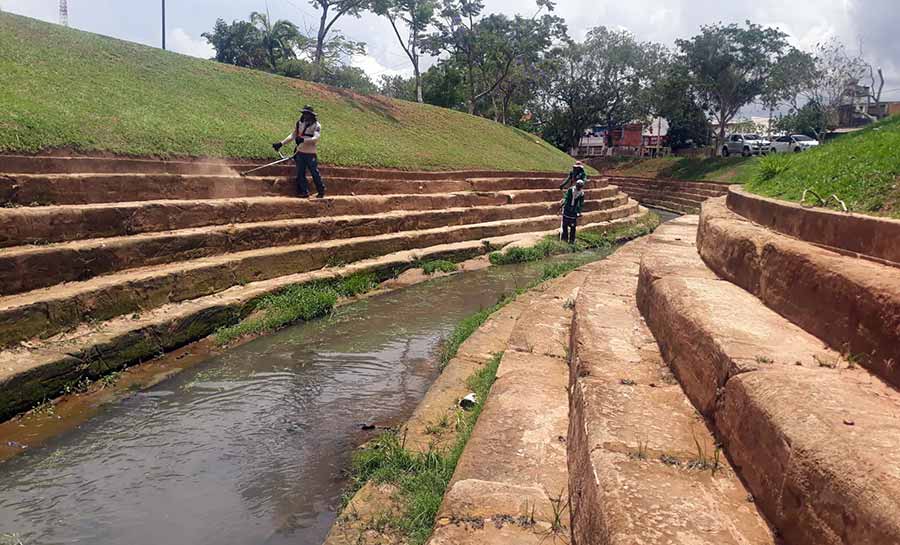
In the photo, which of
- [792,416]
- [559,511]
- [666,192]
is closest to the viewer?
[792,416]

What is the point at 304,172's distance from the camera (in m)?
9.48

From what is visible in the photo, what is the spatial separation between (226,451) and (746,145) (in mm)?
35265

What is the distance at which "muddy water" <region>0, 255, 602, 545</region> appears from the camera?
312 cm

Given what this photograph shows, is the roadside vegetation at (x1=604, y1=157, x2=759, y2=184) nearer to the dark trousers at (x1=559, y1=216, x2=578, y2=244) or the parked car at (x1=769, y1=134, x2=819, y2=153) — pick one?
the parked car at (x1=769, y1=134, x2=819, y2=153)

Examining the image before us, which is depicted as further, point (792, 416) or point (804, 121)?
point (804, 121)

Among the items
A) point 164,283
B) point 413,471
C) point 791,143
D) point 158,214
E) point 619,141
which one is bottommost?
point 413,471

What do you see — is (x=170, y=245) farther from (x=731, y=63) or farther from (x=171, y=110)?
(x=731, y=63)

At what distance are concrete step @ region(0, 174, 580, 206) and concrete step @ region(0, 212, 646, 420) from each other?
4.90ft

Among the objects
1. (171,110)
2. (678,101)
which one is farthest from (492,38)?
(171,110)

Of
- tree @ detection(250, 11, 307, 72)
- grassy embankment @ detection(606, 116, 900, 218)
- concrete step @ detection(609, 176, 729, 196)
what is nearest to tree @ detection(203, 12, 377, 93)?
tree @ detection(250, 11, 307, 72)

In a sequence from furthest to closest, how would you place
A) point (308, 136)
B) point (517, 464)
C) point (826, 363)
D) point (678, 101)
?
point (678, 101) → point (308, 136) → point (517, 464) → point (826, 363)

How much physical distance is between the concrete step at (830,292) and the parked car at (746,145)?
3202 cm

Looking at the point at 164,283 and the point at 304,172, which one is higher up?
the point at 304,172

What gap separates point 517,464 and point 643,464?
2.69 feet
